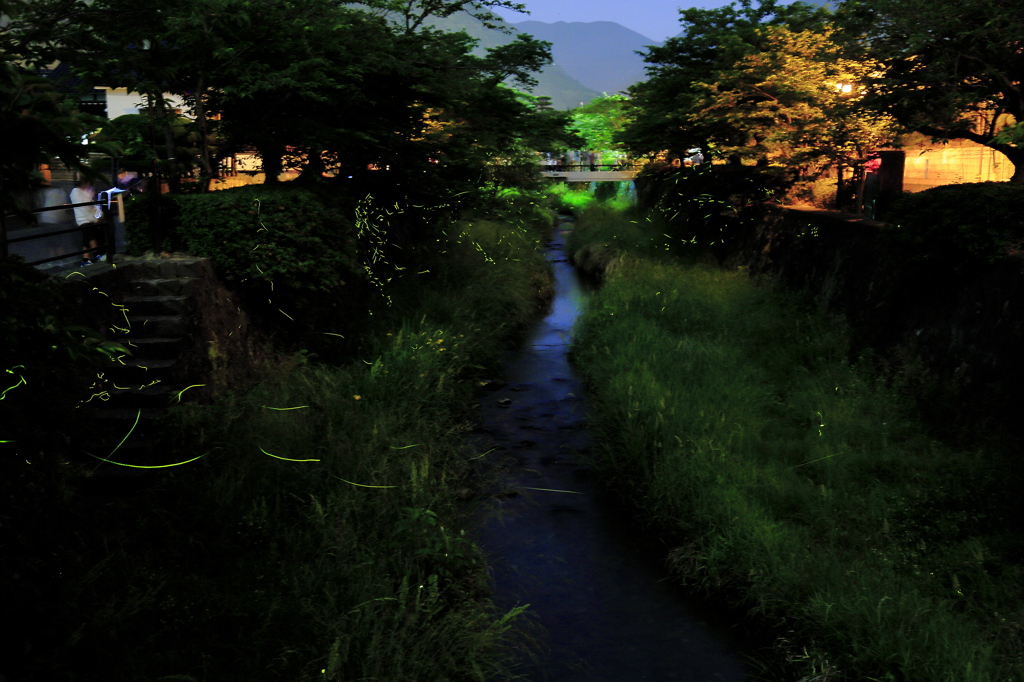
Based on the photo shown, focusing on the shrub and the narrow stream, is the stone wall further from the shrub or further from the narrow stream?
the shrub

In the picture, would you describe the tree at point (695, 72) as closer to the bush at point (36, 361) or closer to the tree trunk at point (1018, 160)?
the tree trunk at point (1018, 160)

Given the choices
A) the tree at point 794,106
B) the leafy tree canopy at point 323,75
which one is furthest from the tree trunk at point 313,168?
the tree at point 794,106

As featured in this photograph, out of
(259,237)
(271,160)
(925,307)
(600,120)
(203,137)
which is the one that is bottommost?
(925,307)

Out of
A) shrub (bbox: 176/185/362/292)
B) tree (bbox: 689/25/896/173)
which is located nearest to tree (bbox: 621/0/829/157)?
tree (bbox: 689/25/896/173)

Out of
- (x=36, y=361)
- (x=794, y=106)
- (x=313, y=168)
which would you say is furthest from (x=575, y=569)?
(x=794, y=106)

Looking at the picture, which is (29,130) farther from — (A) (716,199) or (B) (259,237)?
(A) (716,199)

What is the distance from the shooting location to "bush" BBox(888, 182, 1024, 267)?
26.6 feet

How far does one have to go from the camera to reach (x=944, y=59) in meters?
10.6

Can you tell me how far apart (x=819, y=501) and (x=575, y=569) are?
7.85 feet

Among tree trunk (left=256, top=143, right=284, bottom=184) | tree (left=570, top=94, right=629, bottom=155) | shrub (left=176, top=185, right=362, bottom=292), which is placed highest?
tree (left=570, top=94, right=629, bottom=155)

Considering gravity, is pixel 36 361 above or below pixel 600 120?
below

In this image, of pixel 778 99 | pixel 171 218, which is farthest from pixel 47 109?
pixel 778 99

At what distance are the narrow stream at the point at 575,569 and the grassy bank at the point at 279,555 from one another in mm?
449

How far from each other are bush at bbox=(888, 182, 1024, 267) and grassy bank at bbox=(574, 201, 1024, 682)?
171 cm
